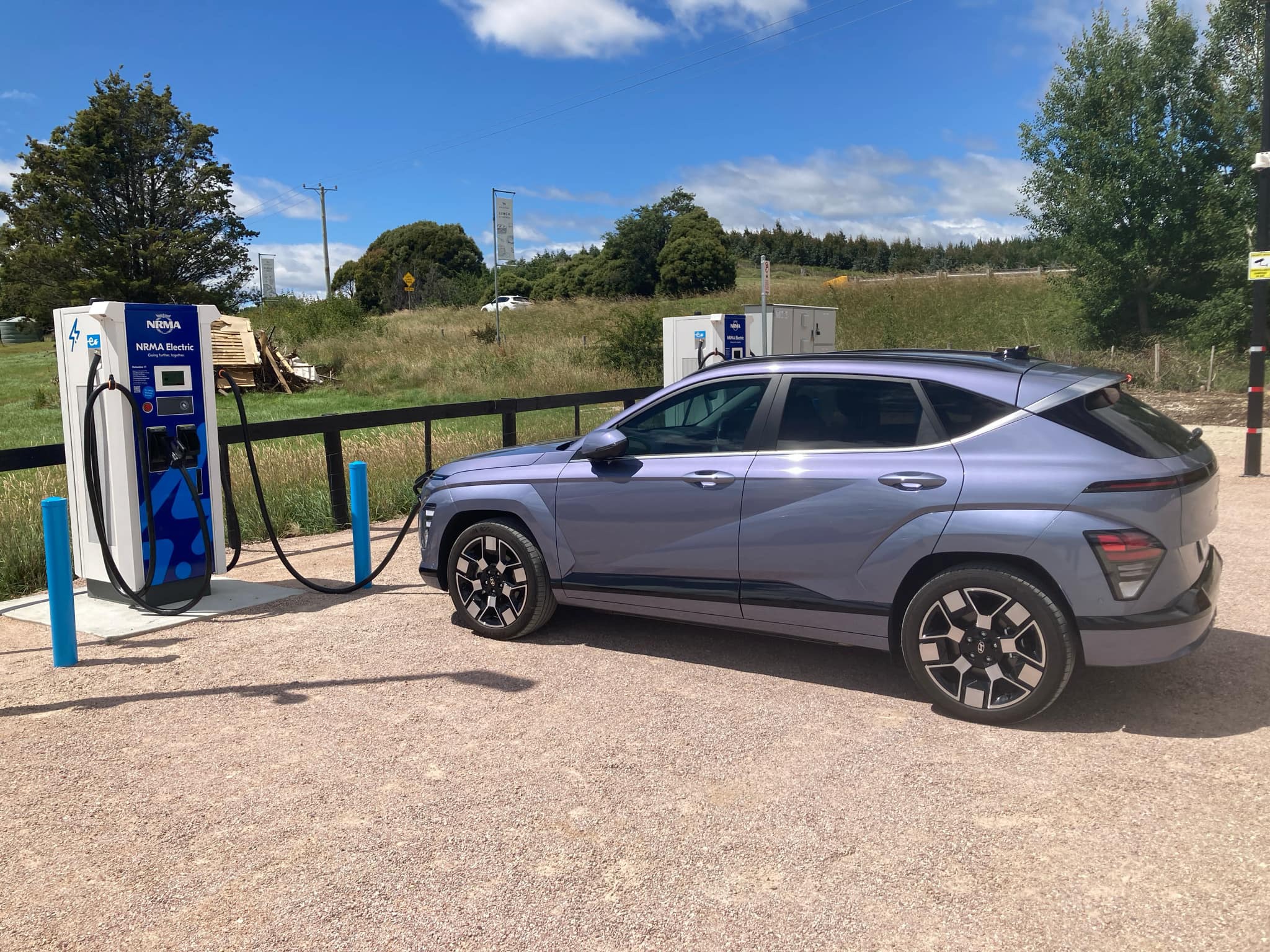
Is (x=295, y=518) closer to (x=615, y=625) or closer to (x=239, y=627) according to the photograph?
(x=239, y=627)

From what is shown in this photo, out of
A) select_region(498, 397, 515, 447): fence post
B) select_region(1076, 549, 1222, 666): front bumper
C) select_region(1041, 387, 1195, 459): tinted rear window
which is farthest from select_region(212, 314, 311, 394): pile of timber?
select_region(1076, 549, 1222, 666): front bumper

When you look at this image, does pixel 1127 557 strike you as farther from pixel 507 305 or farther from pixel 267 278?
pixel 267 278

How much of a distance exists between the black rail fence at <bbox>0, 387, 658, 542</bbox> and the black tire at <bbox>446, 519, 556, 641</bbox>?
88.9 inches

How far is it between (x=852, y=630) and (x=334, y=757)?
96.8 inches

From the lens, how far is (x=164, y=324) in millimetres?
6258

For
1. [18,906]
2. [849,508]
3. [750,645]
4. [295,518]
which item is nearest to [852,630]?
[849,508]

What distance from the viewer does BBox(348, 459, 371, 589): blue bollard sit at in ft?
22.9

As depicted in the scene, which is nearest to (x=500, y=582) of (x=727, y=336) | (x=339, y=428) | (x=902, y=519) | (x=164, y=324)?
(x=902, y=519)

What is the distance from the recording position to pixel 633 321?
24.3 metres

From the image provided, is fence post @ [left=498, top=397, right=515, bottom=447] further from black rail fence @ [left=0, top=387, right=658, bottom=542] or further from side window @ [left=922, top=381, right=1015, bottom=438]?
side window @ [left=922, top=381, right=1015, bottom=438]

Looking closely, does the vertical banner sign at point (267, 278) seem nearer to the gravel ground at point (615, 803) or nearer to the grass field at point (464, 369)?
the grass field at point (464, 369)

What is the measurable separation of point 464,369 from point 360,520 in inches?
875

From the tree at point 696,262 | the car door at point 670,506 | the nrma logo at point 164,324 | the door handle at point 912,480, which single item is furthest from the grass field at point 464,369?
the tree at point 696,262

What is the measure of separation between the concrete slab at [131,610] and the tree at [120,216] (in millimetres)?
33358
